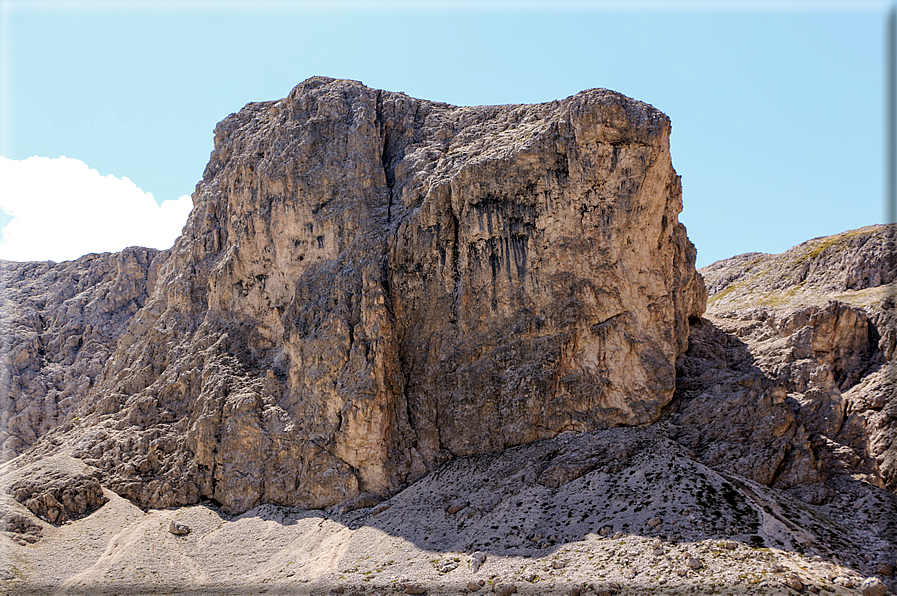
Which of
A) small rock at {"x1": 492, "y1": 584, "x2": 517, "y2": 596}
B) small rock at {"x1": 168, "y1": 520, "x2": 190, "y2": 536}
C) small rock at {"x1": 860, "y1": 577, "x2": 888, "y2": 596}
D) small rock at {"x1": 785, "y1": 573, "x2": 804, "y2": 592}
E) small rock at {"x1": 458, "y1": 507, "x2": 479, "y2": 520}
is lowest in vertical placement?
small rock at {"x1": 168, "y1": 520, "x2": 190, "y2": 536}

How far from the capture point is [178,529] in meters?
70.1

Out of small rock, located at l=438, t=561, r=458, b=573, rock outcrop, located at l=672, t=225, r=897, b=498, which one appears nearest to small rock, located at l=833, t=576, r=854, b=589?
rock outcrop, located at l=672, t=225, r=897, b=498

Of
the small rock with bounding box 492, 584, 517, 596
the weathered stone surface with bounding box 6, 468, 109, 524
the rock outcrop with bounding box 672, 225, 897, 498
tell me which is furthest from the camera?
the weathered stone surface with bounding box 6, 468, 109, 524

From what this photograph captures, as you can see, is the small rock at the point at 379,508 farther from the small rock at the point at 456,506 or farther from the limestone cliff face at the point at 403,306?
the small rock at the point at 456,506

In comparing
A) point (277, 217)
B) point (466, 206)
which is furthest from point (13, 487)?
point (466, 206)

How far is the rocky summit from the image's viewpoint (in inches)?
2168

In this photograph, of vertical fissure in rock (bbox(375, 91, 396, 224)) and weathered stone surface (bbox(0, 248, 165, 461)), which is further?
weathered stone surface (bbox(0, 248, 165, 461))

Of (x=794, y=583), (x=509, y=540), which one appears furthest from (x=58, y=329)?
(x=794, y=583)

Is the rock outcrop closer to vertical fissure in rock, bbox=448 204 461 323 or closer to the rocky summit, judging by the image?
the rocky summit

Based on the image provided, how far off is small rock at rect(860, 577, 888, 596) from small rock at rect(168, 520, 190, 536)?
189 feet

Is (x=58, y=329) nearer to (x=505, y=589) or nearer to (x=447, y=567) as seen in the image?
(x=447, y=567)

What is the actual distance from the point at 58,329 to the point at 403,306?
78426 millimetres

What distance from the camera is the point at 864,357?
214 feet

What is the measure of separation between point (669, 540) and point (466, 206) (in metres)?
38.4
